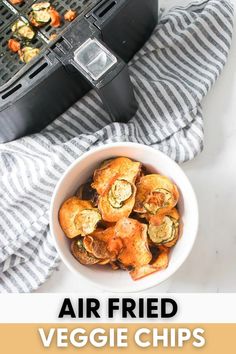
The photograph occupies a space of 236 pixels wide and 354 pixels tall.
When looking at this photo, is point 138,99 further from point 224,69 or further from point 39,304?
point 39,304

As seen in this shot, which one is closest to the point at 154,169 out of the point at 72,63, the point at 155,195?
the point at 155,195

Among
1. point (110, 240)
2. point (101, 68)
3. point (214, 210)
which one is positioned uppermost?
point (101, 68)

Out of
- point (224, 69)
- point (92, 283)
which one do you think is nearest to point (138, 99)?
point (224, 69)

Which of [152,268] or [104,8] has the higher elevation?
[104,8]

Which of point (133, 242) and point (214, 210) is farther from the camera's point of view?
point (214, 210)

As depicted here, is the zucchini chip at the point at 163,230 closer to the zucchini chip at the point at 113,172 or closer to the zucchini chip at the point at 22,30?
the zucchini chip at the point at 113,172

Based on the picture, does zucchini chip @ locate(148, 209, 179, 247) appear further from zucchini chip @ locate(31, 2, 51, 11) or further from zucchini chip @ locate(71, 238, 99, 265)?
zucchini chip @ locate(31, 2, 51, 11)

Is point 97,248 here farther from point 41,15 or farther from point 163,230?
point 41,15
